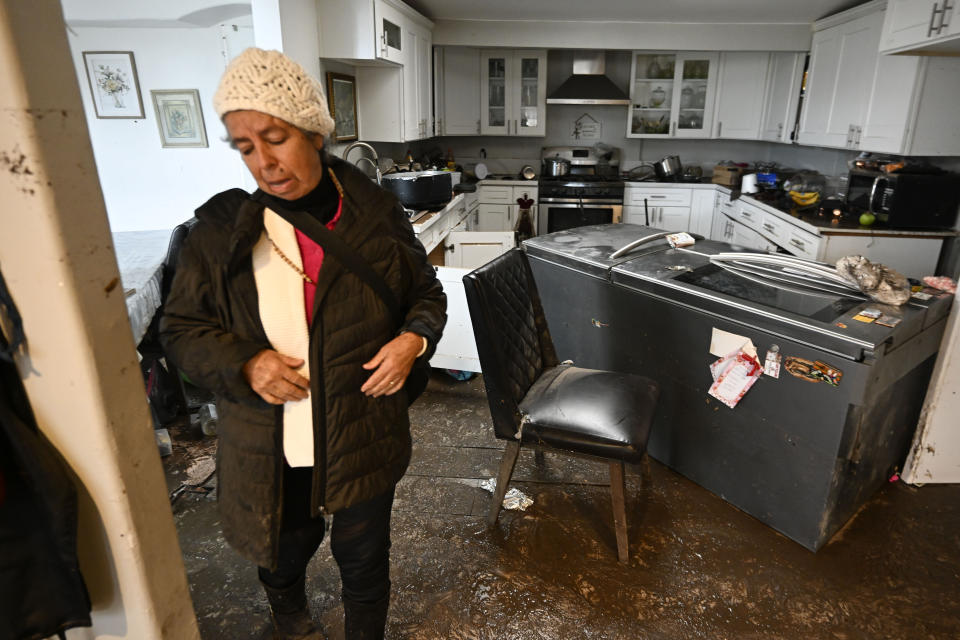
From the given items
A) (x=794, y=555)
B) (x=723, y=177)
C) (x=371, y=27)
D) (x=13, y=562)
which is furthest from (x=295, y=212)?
(x=723, y=177)

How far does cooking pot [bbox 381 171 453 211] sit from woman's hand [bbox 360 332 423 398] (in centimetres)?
274

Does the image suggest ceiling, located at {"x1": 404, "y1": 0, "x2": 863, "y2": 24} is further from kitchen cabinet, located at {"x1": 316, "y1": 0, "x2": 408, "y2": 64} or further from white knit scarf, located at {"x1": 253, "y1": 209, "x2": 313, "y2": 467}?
white knit scarf, located at {"x1": 253, "y1": 209, "x2": 313, "y2": 467}

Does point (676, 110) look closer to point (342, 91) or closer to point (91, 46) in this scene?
point (342, 91)

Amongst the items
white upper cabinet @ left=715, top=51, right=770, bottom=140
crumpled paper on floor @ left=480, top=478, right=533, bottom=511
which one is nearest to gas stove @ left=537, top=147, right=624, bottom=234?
white upper cabinet @ left=715, top=51, right=770, bottom=140

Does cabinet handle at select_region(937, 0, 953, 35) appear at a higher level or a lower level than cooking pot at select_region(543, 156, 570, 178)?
higher

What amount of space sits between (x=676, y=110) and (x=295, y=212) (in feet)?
17.9

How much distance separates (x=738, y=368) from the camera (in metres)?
1.99

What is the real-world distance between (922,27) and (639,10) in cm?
226

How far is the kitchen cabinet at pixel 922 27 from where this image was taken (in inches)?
103

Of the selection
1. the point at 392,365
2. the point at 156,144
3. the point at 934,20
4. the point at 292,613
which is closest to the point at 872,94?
the point at 934,20

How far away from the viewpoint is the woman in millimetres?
1009

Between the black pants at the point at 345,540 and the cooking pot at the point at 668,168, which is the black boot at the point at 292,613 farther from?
the cooking pot at the point at 668,168

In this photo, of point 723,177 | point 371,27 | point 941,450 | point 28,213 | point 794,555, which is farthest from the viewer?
point 723,177

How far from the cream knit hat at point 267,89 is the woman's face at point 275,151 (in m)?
0.02
